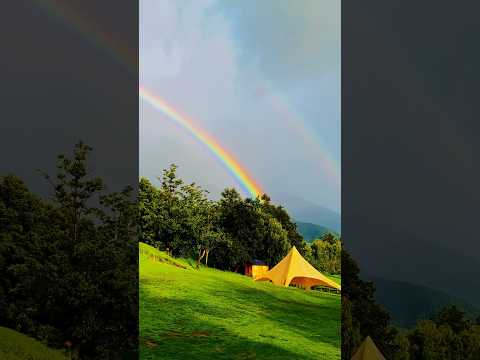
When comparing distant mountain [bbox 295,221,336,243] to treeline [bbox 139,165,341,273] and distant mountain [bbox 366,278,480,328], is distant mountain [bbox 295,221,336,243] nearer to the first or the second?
treeline [bbox 139,165,341,273]

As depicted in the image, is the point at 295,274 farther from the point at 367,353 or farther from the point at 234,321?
the point at 367,353

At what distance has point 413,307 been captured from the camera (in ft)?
46.6

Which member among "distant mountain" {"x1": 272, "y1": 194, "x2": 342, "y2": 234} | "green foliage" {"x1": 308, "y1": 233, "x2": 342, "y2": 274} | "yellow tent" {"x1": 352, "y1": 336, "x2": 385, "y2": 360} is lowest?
"yellow tent" {"x1": 352, "y1": 336, "x2": 385, "y2": 360}

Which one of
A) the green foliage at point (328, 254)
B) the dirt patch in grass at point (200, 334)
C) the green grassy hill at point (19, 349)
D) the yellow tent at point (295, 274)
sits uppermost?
the green foliage at point (328, 254)

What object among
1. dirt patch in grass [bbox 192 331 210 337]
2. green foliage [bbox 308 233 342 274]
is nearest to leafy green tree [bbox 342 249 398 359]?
green foliage [bbox 308 233 342 274]

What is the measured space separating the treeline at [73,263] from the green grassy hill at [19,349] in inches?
94.2

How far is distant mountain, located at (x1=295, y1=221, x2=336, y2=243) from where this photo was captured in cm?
905

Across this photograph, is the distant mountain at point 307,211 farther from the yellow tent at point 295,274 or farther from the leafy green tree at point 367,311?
the leafy green tree at point 367,311

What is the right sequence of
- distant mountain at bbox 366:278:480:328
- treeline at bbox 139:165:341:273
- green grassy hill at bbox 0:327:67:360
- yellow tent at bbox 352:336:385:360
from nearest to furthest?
green grassy hill at bbox 0:327:67:360 → treeline at bbox 139:165:341:273 → yellow tent at bbox 352:336:385:360 → distant mountain at bbox 366:278:480:328

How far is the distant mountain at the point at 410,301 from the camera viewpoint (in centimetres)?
1384

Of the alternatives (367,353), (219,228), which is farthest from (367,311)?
(219,228)

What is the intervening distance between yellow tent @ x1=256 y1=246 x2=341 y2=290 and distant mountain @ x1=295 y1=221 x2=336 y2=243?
328mm

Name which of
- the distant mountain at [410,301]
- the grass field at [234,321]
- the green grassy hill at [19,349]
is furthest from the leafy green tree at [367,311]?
the green grassy hill at [19,349]

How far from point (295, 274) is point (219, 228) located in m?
1.70
